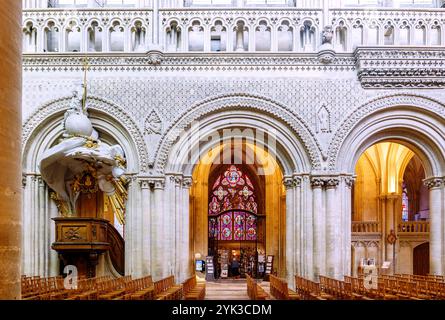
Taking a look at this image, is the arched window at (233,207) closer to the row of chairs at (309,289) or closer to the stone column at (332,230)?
the stone column at (332,230)

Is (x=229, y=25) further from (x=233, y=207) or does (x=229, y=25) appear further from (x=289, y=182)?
(x=233, y=207)

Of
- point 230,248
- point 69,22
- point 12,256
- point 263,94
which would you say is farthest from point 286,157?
point 12,256

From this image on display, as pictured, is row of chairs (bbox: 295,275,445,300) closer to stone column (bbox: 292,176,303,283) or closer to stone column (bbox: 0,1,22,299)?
stone column (bbox: 292,176,303,283)

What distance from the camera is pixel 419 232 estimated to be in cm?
2441

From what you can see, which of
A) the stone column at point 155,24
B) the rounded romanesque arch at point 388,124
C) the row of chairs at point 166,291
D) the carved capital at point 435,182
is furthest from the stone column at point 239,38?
the row of chairs at point 166,291

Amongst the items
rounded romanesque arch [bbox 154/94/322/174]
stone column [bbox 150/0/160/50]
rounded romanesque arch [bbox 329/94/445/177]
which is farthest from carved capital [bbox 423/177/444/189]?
stone column [bbox 150/0/160/50]

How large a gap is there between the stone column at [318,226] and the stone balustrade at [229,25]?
4.32 metres

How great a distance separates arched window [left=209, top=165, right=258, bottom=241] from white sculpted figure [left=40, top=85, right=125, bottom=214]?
11.2m

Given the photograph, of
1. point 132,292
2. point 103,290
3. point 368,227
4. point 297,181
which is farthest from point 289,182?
point 103,290

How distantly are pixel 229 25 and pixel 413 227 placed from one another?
499 inches

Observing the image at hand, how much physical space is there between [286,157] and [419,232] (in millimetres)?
9323

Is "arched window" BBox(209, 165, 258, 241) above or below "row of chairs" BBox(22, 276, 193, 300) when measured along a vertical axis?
above

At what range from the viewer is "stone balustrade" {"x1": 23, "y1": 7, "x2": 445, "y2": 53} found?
1811 cm

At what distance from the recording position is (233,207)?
28781 mm
